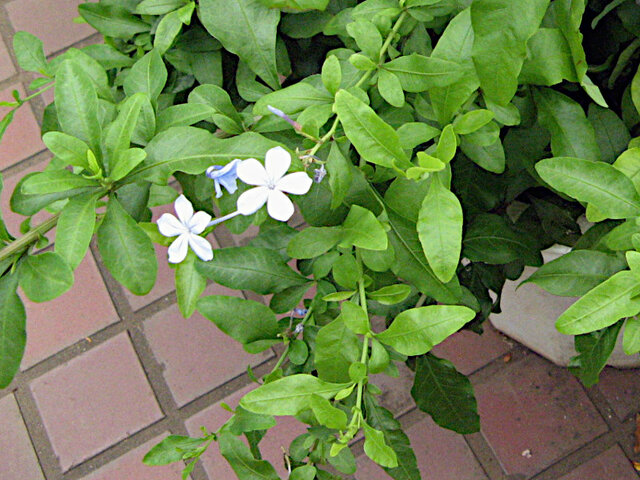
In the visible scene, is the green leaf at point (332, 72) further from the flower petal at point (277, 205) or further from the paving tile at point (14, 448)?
the paving tile at point (14, 448)

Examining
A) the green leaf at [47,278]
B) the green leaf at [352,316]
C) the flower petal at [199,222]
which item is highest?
the flower petal at [199,222]

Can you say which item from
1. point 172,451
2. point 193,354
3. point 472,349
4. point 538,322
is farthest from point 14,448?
point 538,322

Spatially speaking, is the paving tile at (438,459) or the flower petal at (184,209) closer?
the flower petal at (184,209)

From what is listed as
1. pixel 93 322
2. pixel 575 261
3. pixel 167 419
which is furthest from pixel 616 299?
pixel 93 322

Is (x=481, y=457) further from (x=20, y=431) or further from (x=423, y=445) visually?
(x=20, y=431)

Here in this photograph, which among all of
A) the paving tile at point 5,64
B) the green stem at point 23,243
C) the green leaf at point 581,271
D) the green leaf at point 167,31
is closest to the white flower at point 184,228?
the green stem at point 23,243

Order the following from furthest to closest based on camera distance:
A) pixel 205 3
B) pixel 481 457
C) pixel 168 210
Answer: pixel 168 210, pixel 481 457, pixel 205 3
